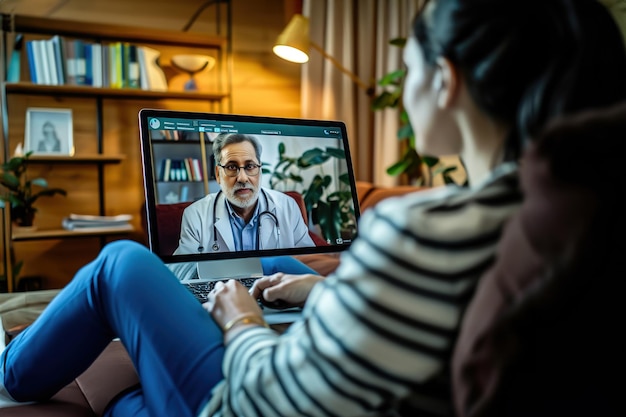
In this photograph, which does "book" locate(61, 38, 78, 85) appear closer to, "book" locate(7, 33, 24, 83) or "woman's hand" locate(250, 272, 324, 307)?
"book" locate(7, 33, 24, 83)

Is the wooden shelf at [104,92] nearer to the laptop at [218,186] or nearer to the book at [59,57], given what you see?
the book at [59,57]

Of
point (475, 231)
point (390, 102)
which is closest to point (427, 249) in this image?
point (475, 231)

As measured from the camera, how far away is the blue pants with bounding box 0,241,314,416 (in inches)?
30.0

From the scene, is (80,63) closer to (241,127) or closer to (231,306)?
(241,127)

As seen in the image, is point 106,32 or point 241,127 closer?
point 241,127

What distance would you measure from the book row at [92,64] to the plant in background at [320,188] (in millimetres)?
2116

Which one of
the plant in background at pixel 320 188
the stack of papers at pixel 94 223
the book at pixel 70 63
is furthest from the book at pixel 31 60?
the plant in background at pixel 320 188

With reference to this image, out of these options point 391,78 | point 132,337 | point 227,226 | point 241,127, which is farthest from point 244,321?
point 391,78

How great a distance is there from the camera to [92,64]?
10.0ft

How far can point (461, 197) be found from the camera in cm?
54

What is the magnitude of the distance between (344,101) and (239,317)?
2.82m

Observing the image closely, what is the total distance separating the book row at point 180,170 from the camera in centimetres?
116

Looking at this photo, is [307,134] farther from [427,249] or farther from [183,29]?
[183,29]

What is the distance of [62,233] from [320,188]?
6.82 feet
